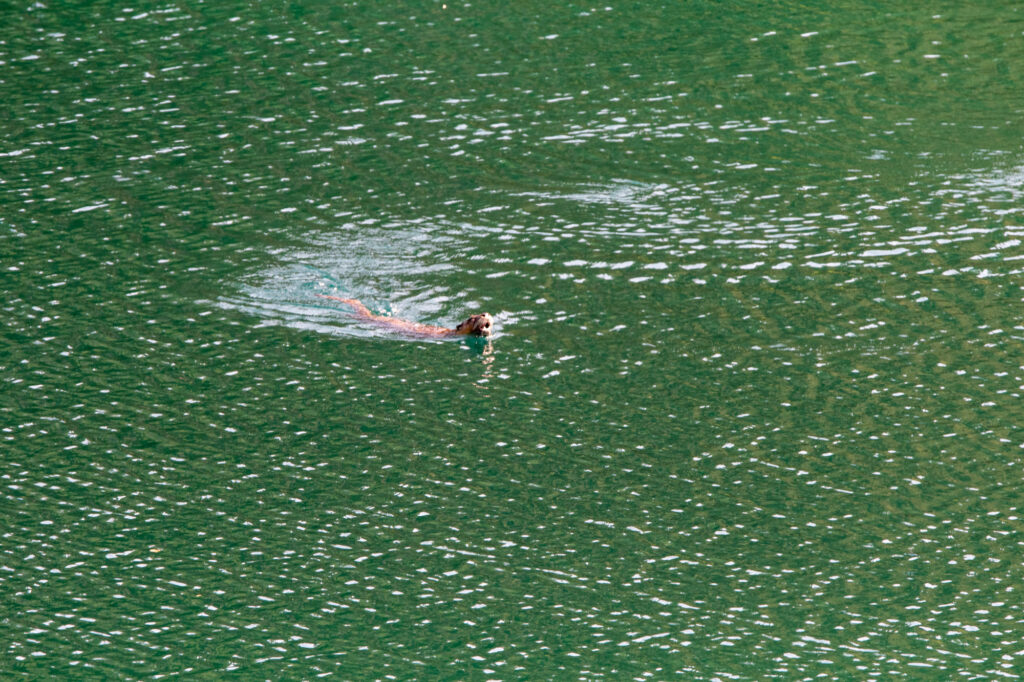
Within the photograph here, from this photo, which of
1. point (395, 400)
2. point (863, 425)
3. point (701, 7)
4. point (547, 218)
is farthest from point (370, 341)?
point (701, 7)

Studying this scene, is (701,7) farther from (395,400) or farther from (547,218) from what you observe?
(395,400)

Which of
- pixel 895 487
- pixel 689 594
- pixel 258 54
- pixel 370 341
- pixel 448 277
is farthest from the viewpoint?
pixel 258 54

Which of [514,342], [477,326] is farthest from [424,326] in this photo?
[514,342]

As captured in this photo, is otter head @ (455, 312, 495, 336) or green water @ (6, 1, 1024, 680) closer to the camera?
green water @ (6, 1, 1024, 680)

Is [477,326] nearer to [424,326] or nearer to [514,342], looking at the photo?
[514,342]

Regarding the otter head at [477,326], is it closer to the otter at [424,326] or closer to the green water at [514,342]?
the otter at [424,326]

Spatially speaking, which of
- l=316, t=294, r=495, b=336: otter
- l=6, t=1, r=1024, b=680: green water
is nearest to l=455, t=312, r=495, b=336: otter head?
l=316, t=294, r=495, b=336: otter

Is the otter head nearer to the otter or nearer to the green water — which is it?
the otter

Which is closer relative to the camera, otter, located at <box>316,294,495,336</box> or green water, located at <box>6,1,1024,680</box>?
green water, located at <box>6,1,1024,680</box>
